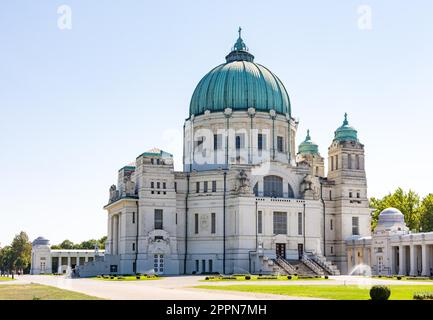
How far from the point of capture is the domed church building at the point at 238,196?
326ft

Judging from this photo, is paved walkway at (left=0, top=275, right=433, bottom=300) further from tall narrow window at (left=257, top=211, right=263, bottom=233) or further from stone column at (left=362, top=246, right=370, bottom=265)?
stone column at (left=362, top=246, right=370, bottom=265)

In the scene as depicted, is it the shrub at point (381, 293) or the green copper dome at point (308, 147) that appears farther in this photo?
the green copper dome at point (308, 147)

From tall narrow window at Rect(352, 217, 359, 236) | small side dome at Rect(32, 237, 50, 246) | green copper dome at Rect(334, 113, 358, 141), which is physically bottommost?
small side dome at Rect(32, 237, 50, 246)

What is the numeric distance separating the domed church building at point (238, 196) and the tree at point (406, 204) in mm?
20815

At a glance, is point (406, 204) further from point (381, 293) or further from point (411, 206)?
point (381, 293)

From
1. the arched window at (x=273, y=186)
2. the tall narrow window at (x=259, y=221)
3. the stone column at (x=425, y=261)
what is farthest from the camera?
the arched window at (x=273, y=186)

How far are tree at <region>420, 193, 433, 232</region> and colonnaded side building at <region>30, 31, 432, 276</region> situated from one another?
15834mm

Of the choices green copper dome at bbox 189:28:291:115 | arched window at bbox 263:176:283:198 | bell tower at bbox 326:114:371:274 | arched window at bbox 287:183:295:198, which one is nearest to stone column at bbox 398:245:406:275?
bell tower at bbox 326:114:371:274

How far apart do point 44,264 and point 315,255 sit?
69.1 meters

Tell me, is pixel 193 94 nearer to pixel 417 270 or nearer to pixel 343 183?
pixel 343 183

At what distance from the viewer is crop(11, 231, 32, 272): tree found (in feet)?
509

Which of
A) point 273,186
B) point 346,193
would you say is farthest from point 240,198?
point 346,193

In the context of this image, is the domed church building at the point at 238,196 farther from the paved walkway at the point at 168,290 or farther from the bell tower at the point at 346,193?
the paved walkway at the point at 168,290

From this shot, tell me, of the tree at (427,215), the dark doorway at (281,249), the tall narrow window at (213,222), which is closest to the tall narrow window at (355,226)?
the dark doorway at (281,249)
